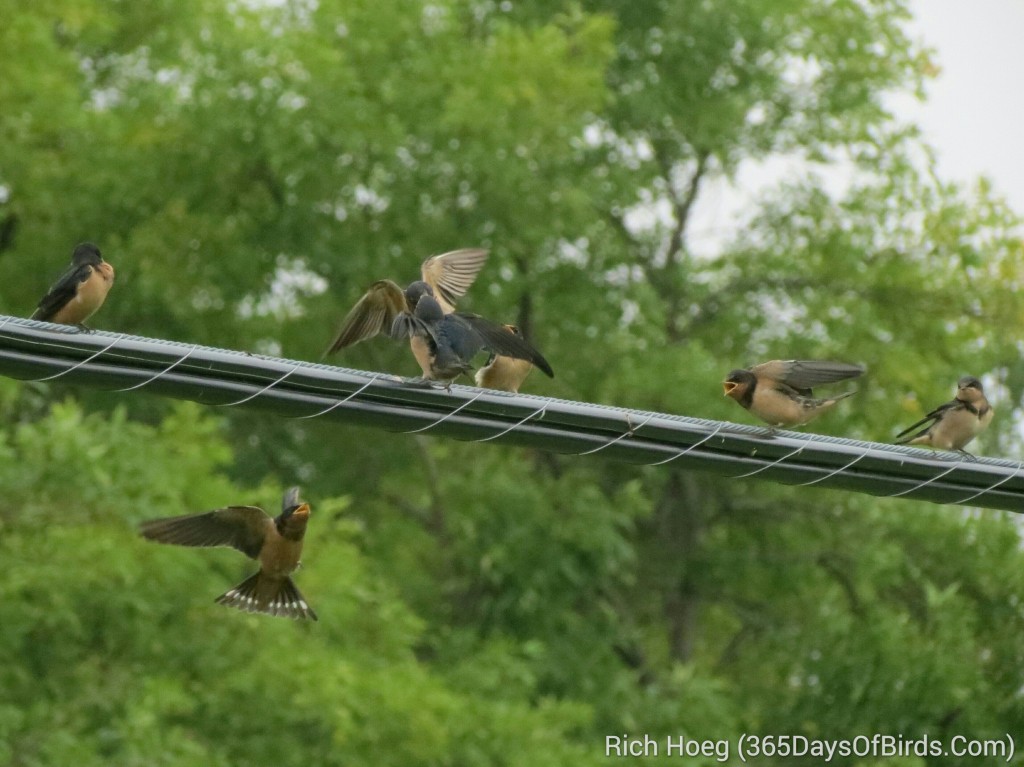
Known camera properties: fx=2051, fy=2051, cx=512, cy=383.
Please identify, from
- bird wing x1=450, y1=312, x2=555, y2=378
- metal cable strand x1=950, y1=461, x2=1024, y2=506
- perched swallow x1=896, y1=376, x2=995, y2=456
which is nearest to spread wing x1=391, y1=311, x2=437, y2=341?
bird wing x1=450, y1=312, x2=555, y2=378

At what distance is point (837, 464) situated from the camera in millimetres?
5934

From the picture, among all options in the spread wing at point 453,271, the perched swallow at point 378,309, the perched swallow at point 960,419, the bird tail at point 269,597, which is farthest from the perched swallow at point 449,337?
the spread wing at point 453,271

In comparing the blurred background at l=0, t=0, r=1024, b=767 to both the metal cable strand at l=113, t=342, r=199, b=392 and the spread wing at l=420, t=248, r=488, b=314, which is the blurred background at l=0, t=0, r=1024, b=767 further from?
the metal cable strand at l=113, t=342, r=199, b=392

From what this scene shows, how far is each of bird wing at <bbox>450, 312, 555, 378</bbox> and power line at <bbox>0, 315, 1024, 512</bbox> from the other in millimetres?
1204

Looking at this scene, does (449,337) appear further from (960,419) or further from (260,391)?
(960,419)

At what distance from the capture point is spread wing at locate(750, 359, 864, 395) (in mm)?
7961

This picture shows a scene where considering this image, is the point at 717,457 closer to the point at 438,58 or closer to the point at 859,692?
the point at 859,692

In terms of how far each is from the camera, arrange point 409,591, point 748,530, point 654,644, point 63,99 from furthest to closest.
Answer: point 654,644
point 748,530
point 409,591
point 63,99

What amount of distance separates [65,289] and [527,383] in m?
12.4

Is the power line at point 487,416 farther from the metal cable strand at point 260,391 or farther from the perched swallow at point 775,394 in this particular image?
the perched swallow at point 775,394

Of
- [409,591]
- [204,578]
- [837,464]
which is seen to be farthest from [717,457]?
[409,591]

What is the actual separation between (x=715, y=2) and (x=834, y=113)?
1.86 metres

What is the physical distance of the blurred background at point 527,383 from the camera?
15.9 meters

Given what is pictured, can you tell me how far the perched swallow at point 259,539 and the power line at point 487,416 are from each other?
6.36 feet
